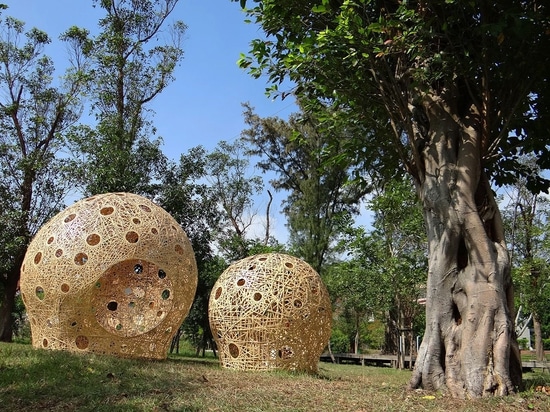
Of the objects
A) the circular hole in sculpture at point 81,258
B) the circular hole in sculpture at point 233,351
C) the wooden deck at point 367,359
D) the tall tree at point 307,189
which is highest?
the tall tree at point 307,189

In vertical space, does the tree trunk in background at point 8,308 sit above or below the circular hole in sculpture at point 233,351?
above

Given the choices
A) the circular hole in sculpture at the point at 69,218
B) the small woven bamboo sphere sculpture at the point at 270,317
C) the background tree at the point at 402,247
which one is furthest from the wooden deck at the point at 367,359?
the circular hole in sculpture at the point at 69,218

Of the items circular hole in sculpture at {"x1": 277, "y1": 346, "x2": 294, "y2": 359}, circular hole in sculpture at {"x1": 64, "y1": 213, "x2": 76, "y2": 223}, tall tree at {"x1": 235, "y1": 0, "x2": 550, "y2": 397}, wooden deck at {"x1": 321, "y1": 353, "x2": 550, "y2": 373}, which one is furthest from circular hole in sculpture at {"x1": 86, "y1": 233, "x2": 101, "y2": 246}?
wooden deck at {"x1": 321, "y1": 353, "x2": 550, "y2": 373}

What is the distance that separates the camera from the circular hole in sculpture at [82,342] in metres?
10.3

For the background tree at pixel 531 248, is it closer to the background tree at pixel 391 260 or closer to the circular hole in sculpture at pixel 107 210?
the background tree at pixel 391 260

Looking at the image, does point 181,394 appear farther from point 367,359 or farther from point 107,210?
point 367,359

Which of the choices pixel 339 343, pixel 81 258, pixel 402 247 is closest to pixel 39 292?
pixel 81 258

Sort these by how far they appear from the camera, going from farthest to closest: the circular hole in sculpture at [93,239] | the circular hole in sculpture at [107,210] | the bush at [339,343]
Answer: the bush at [339,343]
the circular hole in sculpture at [107,210]
the circular hole in sculpture at [93,239]

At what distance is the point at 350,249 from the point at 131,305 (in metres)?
8.55

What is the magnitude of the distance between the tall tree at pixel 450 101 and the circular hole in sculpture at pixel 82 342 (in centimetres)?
636

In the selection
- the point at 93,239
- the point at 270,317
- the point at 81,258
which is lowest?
the point at 270,317

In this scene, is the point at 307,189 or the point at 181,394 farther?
the point at 307,189

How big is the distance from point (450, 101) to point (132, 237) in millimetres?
6636

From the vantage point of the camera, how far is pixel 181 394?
6.25 meters
